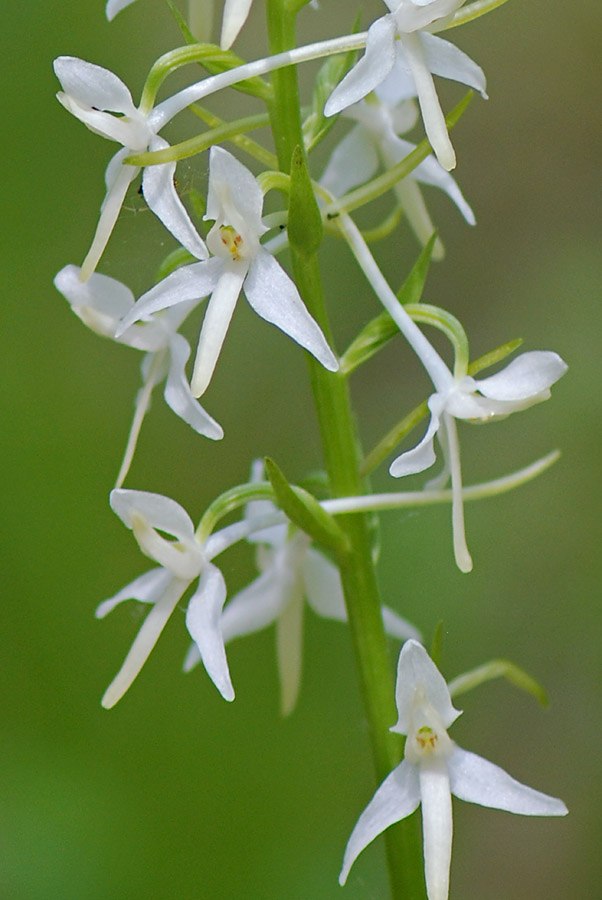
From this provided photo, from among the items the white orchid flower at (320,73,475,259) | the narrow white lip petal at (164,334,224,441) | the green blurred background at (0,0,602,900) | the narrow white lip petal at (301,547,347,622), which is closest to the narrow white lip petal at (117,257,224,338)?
the narrow white lip petal at (164,334,224,441)

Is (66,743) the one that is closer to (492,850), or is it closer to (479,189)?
(492,850)

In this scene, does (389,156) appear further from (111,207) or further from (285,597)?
(285,597)

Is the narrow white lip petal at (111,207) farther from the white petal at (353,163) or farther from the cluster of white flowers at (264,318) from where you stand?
the white petal at (353,163)

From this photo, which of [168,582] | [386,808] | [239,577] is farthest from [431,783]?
[239,577]

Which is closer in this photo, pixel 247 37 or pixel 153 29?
pixel 153 29

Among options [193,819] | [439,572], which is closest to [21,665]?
[193,819]

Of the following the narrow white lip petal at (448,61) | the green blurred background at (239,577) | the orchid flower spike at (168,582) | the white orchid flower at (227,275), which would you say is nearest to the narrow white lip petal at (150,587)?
the orchid flower spike at (168,582)
